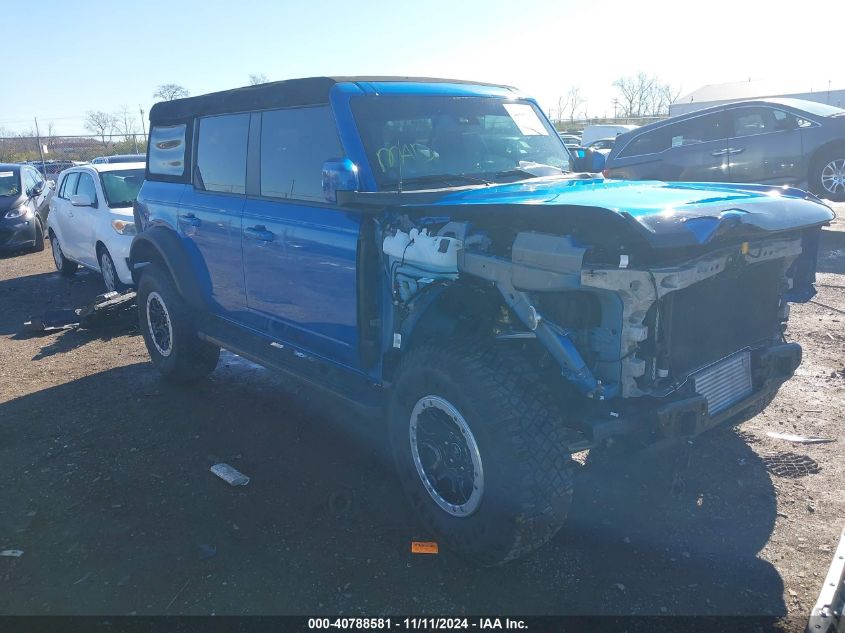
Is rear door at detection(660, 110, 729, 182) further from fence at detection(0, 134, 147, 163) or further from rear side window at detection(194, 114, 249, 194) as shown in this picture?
fence at detection(0, 134, 147, 163)

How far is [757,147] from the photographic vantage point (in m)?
10.1

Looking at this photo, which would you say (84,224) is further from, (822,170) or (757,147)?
(822,170)

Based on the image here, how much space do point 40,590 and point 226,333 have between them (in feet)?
7.32

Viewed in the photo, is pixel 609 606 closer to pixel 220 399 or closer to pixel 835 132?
pixel 220 399

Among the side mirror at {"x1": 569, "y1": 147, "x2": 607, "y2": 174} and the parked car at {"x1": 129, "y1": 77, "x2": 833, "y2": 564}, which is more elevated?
the side mirror at {"x1": 569, "y1": 147, "x2": 607, "y2": 174}

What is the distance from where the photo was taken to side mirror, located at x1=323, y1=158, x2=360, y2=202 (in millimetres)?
3428

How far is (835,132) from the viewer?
9.68m

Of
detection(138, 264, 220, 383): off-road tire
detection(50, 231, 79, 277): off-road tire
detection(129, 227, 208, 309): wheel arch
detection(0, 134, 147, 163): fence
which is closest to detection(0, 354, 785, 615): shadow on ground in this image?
detection(138, 264, 220, 383): off-road tire

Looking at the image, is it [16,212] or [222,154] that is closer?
[222,154]

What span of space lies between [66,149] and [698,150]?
129 ft

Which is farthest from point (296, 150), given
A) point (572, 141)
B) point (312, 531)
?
point (572, 141)

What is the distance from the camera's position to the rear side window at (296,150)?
3.96 m

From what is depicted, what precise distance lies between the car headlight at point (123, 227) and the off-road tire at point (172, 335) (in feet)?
9.05

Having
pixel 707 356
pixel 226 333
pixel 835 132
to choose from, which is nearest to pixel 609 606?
pixel 707 356
